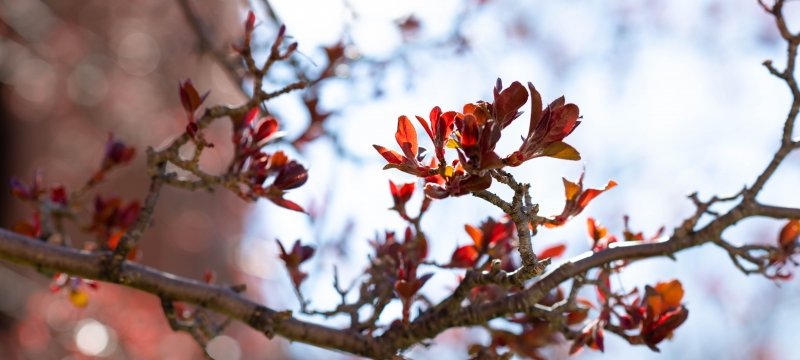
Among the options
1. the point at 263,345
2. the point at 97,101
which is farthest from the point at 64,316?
the point at 97,101

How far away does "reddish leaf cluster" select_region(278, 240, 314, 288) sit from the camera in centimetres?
161

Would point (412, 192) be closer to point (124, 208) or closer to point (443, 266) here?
point (443, 266)

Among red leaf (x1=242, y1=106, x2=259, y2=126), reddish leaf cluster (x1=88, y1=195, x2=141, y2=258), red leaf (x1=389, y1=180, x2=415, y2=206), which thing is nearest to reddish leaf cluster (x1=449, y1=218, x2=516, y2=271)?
red leaf (x1=389, y1=180, x2=415, y2=206)

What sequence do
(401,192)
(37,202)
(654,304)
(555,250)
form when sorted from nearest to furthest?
(654,304) < (401,192) < (555,250) < (37,202)

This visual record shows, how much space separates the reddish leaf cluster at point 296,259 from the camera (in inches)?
63.3

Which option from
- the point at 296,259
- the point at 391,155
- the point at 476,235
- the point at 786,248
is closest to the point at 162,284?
the point at 296,259

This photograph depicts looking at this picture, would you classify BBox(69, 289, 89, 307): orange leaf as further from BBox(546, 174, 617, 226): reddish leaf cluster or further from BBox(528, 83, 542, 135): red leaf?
BBox(528, 83, 542, 135): red leaf

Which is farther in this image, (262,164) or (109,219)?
(109,219)

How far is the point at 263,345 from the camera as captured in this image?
6465 mm

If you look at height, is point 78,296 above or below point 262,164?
below

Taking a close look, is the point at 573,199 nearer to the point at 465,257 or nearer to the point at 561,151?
the point at 561,151

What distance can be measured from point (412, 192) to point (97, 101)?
576cm

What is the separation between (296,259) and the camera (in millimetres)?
1613

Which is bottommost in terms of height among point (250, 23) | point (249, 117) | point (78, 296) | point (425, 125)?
point (78, 296)
